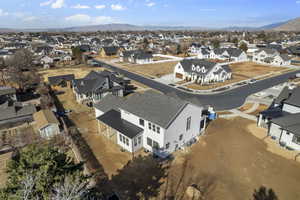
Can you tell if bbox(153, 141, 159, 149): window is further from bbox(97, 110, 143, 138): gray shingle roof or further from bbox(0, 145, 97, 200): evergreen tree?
bbox(0, 145, 97, 200): evergreen tree

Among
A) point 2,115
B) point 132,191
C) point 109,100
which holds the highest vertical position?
point 109,100

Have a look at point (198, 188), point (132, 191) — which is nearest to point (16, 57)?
point (132, 191)

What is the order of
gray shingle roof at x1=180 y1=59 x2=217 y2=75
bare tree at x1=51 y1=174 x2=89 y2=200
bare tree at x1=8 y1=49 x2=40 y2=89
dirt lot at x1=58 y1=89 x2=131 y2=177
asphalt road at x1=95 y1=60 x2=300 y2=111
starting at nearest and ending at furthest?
bare tree at x1=51 y1=174 x2=89 y2=200
dirt lot at x1=58 y1=89 x2=131 y2=177
asphalt road at x1=95 y1=60 x2=300 y2=111
bare tree at x1=8 y1=49 x2=40 y2=89
gray shingle roof at x1=180 y1=59 x2=217 y2=75

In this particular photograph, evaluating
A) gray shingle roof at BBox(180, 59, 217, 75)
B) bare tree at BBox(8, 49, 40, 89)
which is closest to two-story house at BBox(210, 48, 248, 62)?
gray shingle roof at BBox(180, 59, 217, 75)

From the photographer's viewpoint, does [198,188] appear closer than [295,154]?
Yes

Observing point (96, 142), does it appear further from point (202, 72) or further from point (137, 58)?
point (137, 58)

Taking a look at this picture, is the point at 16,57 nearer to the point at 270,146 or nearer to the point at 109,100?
the point at 109,100
